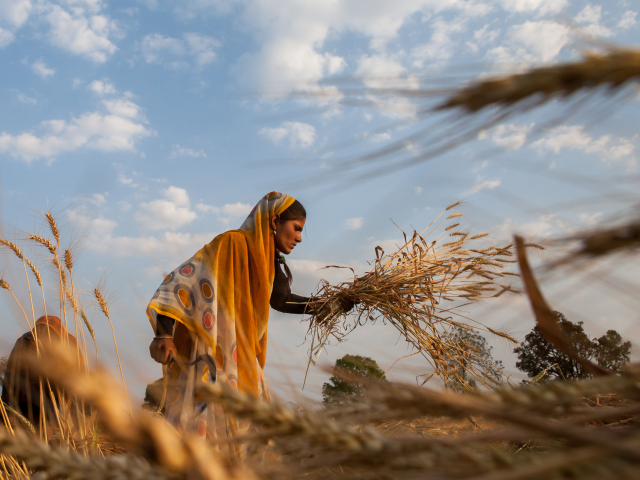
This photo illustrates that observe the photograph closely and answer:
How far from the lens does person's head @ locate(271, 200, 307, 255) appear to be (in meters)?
2.76

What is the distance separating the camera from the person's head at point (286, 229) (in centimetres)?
276

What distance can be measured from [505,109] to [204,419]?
201cm

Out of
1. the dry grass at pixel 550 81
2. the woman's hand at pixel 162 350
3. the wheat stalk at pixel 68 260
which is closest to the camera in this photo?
the dry grass at pixel 550 81

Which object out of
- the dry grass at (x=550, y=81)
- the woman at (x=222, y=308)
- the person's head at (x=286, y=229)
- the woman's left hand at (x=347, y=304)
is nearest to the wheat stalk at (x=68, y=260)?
the woman at (x=222, y=308)

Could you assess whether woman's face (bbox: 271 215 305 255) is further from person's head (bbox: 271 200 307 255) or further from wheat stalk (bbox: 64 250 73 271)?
wheat stalk (bbox: 64 250 73 271)

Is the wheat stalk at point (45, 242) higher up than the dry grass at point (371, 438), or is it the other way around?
the wheat stalk at point (45, 242)

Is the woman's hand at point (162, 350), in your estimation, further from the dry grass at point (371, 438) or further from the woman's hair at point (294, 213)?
the dry grass at point (371, 438)

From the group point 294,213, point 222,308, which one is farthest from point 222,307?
point 294,213

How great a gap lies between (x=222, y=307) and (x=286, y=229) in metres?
0.71

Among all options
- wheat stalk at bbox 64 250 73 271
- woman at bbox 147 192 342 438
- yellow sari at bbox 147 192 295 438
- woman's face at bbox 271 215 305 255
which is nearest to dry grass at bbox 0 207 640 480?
woman at bbox 147 192 342 438

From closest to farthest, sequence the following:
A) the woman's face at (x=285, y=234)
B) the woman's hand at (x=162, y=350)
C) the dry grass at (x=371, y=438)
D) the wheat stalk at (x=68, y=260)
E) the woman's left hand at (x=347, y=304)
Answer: the dry grass at (x=371, y=438)
the woman's hand at (x=162, y=350)
the wheat stalk at (x=68, y=260)
the woman's face at (x=285, y=234)
the woman's left hand at (x=347, y=304)

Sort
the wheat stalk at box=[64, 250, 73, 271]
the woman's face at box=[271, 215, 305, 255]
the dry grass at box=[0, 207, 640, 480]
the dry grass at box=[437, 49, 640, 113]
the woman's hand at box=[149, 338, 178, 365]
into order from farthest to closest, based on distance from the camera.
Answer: the woman's face at box=[271, 215, 305, 255]
the wheat stalk at box=[64, 250, 73, 271]
the woman's hand at box=[149, 338, 178, 365]
the dry grass at box=[437, 49, 640, 113]
the dry grass at box=[0, 207, 640, 480]

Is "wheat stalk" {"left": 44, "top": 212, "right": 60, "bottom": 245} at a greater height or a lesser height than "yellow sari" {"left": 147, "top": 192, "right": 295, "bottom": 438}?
greater

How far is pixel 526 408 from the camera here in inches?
13.6
